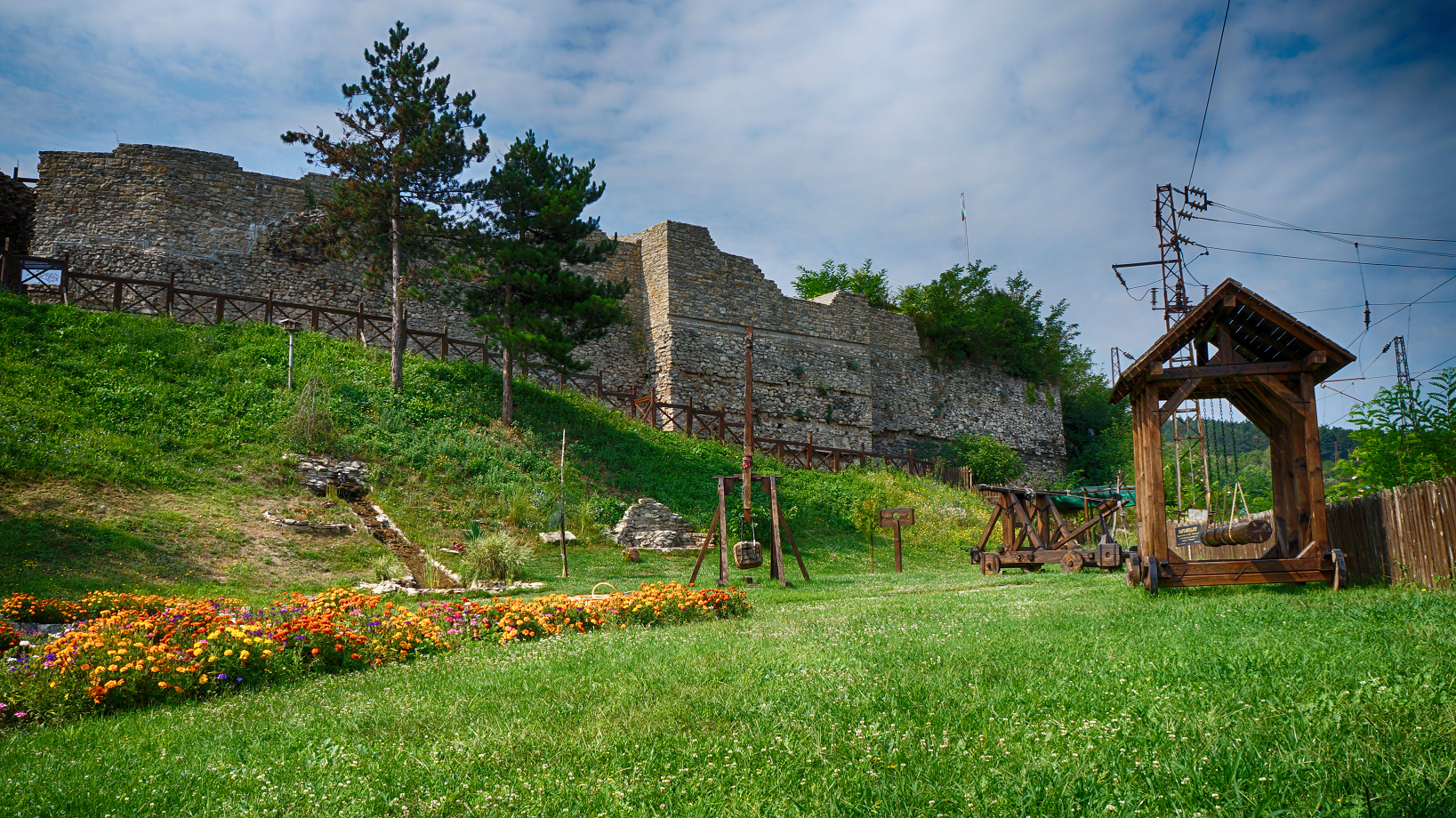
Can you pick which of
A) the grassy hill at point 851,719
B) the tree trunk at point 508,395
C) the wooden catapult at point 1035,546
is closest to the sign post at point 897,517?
the wooden catapult at point 1035,546

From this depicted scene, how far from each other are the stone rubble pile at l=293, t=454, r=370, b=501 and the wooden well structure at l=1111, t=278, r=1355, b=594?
13.4m

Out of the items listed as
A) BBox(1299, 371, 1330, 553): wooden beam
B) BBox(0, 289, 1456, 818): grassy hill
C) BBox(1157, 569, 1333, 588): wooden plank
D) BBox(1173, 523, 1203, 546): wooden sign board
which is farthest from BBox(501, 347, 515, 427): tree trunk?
BBox(1299, 371, 1330, 553): wooden beam

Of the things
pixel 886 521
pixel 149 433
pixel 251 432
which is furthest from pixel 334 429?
pixel 886 521

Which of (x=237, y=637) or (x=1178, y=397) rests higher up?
(x=1178, y=397)

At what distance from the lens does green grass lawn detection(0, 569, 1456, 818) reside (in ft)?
8.95

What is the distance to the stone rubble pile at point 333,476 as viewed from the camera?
1559 cm

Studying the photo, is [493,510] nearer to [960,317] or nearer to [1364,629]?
[1364,629]

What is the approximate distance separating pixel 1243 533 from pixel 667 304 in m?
19.2

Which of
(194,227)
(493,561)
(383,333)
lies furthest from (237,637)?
(194,227)

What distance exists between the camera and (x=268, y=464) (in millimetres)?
15586

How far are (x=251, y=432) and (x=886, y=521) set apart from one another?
12623mm

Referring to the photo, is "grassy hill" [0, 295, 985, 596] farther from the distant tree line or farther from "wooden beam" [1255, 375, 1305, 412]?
"wooden beam" [1255, 375, 1305, 412]

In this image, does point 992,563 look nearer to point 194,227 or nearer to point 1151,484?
point 1151,484

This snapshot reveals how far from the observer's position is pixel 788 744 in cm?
338
